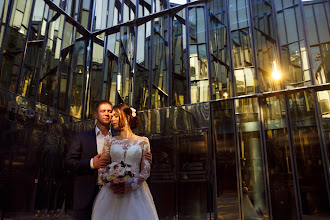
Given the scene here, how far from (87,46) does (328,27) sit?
859 cm

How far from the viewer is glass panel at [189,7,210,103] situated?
8.57 m

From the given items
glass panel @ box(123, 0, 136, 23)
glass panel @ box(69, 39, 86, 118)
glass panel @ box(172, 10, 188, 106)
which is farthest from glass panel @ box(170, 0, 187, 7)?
glass panel @ box(69, 39, 86, 118)

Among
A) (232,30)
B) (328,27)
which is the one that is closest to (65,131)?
(232,30)

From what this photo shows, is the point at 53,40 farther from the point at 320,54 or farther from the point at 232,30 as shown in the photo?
the point at 320,54

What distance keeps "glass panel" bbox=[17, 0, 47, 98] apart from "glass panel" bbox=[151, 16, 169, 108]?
3928 mm

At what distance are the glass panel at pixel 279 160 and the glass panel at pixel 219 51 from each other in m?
1.32

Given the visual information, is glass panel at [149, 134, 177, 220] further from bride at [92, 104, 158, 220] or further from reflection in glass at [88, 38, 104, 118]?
bride at [92, 104, 158, 220]

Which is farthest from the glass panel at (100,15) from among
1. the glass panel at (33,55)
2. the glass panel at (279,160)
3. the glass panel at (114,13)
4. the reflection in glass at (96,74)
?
the glass panel at (279,160)

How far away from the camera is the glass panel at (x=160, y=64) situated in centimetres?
916

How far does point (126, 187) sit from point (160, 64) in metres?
6.81

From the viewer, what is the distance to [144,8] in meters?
10.4

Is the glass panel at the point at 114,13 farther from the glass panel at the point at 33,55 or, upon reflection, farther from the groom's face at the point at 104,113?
the groom's face at the point at 104,113

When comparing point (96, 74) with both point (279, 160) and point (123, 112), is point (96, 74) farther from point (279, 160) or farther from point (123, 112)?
point (123, 112)

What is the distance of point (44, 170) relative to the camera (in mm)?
8953
